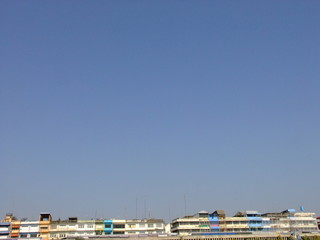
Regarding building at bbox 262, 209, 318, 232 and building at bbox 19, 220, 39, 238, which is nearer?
building at bbox 19, 220, 39, 238

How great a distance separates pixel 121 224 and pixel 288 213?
169ft

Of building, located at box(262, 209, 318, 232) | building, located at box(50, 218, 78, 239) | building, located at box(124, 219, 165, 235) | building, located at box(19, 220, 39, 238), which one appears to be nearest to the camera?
building, located at box(19, 220, 39, 238)

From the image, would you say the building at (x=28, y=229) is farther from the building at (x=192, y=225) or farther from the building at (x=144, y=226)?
the building at (x=192, y=225)

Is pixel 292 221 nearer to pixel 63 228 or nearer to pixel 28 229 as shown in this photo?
pixel 63 228

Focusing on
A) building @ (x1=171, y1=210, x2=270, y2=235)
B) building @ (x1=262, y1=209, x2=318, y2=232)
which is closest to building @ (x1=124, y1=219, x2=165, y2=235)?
building @ (x1=171, y1=210, x2=270, y2=235)

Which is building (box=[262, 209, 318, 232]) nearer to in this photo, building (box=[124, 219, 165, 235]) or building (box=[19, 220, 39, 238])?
building (box=[124, 219, 165, 235])

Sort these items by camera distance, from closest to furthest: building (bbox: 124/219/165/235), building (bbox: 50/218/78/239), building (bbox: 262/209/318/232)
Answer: building (bbox: 50/218/78/239) < building (bbox: 124/219/165/235) < building (bbox: 262/209/318/232)

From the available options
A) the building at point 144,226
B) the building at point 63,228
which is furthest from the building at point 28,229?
the building at point 144,226

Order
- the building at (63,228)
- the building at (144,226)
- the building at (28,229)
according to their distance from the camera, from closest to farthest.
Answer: the building at (28,229)
the building at (63,228)
the building at (144,226)

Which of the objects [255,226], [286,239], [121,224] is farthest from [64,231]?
[286,239]

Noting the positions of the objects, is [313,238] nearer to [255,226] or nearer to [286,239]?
[286,239]

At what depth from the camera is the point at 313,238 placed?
113m

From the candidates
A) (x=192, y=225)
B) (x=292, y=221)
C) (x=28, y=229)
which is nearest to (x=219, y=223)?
(x=192, y=225)

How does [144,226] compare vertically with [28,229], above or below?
below
